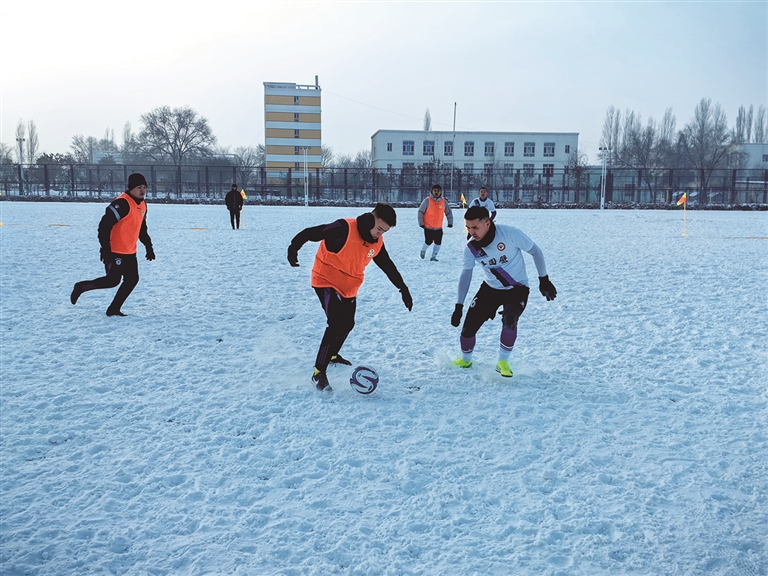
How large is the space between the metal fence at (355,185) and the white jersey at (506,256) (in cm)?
3994

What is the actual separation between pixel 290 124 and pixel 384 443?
81.3 meters

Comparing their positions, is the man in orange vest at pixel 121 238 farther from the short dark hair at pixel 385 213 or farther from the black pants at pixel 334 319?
the short dark hair at pixel 385 213

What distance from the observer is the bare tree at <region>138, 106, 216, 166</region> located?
68.9 m

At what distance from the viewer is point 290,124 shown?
265 feet

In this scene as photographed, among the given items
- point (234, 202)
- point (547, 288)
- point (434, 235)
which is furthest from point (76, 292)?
point (234, 202)

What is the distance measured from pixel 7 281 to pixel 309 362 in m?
6.86

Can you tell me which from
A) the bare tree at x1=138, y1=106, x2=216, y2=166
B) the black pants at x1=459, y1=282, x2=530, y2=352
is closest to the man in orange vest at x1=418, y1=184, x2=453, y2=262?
the black pants at x1=459, y1=282, x2=530, y2=352

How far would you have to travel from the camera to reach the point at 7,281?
9836 millimetres

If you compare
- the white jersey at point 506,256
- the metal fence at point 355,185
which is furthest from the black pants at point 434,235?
the metal fence at point 355,185

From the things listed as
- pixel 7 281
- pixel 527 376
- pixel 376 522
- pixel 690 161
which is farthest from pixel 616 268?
pixel 690 161

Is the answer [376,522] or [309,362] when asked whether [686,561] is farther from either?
[309,362]

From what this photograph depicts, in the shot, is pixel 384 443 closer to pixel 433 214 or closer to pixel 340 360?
pixel 340 360

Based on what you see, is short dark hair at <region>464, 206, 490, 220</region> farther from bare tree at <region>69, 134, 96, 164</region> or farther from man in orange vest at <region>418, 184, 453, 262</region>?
bare tree at <region>69, 134, 96, 164</region>

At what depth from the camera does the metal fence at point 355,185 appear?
149 ft
